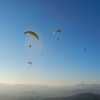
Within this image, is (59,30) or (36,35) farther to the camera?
(59,30)

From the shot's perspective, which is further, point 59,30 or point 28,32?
point 59,30

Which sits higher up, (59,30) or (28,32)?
(59,30)

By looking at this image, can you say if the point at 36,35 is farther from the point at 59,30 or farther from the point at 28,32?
the point at 59,30

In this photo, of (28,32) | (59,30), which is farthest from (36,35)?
(59,30)

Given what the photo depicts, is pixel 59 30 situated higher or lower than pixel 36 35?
higher
